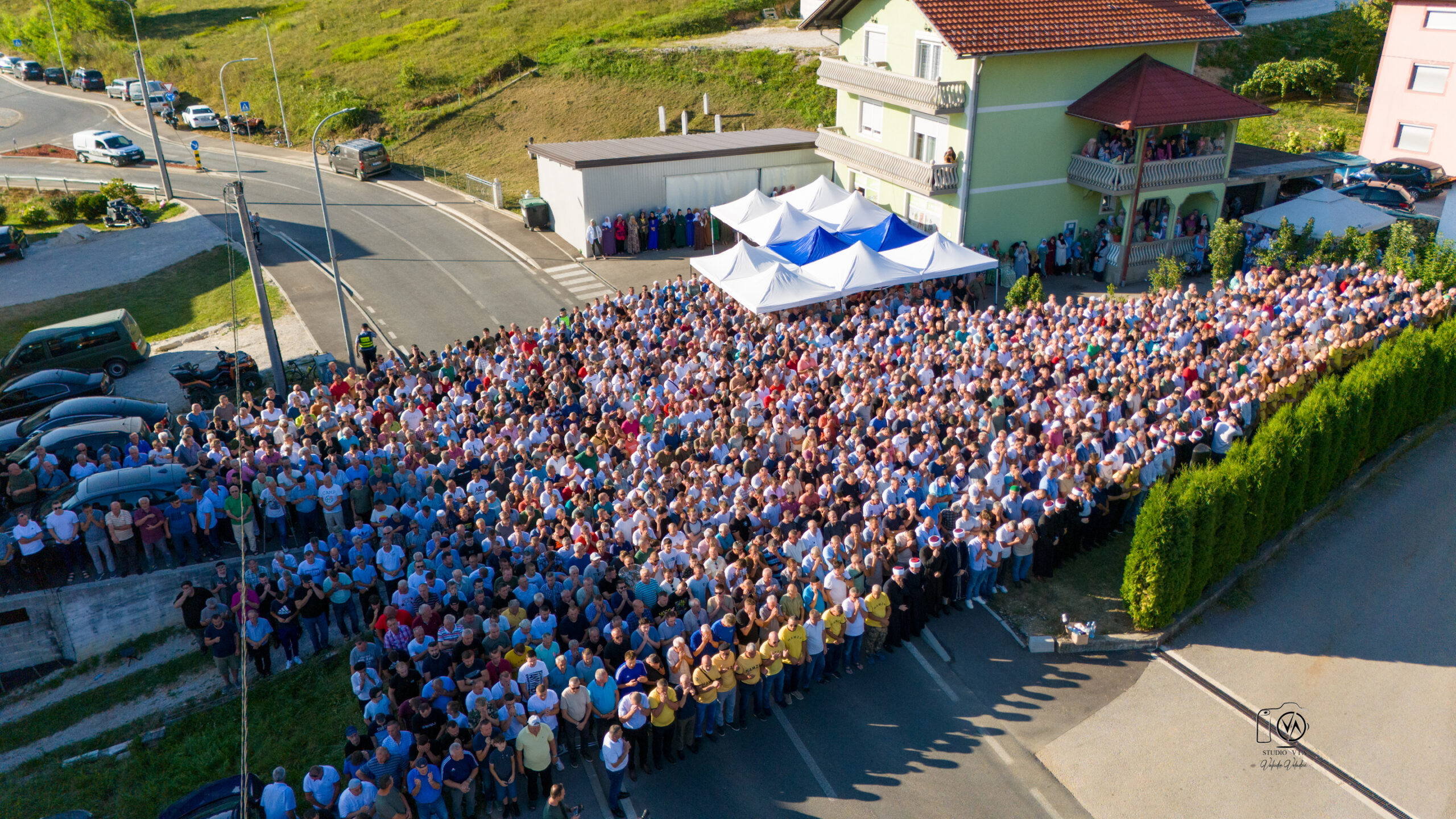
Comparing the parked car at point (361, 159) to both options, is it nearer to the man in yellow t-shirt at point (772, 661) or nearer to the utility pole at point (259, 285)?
the utility pole at point (259, 285)

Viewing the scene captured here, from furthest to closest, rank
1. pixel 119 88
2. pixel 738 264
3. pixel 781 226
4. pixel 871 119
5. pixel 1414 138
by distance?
1. pixel 119 88
2. pixel 1414 138
3. pixel 871 119
4. pixel 781 226
5. pixel 738 264

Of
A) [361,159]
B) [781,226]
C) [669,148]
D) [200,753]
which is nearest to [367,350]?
[781,226]

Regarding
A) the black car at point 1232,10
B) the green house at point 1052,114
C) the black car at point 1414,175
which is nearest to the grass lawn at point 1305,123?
the black car at point 1414,175

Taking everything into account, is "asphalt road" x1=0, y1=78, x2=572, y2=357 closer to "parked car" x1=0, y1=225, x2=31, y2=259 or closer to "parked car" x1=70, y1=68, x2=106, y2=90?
"parked car" x1=0, y1=225, x2=31, y2=259

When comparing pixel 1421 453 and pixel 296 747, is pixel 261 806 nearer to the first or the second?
pixel 296 747

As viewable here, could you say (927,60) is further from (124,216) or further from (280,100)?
(280,100)
